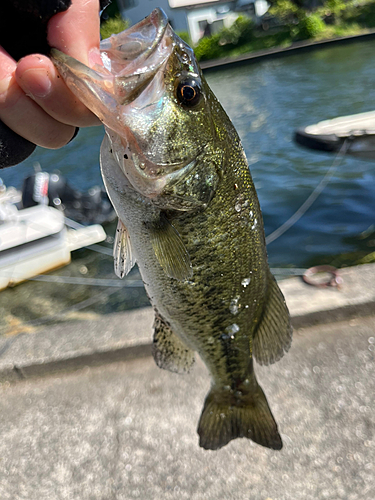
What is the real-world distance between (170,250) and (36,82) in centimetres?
68

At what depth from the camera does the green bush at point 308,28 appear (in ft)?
107

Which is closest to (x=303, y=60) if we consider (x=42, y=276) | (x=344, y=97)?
(x=344, y=97)

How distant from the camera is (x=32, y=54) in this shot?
111 cm

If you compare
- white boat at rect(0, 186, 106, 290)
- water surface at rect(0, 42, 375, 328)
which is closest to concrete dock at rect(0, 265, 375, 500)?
water surface at rect(0, 42, 375, 328)

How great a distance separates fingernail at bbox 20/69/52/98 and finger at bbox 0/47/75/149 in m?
0.05

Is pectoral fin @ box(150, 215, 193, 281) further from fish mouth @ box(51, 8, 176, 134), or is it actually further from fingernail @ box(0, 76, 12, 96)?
fingernail @ box(0, 76, 12, 96)

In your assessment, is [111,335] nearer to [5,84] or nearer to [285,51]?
[5,84]

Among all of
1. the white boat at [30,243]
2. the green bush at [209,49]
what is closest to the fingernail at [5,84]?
the white boat at [30,243]

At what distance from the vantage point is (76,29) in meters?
→ 1.12

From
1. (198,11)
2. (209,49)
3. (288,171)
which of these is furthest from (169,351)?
(198,11)

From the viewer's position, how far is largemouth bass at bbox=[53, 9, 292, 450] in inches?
48.5

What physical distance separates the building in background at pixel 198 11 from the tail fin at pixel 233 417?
39.2m

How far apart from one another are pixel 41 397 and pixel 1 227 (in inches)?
155

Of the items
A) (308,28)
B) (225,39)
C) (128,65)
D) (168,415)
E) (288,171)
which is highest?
(128,65)
